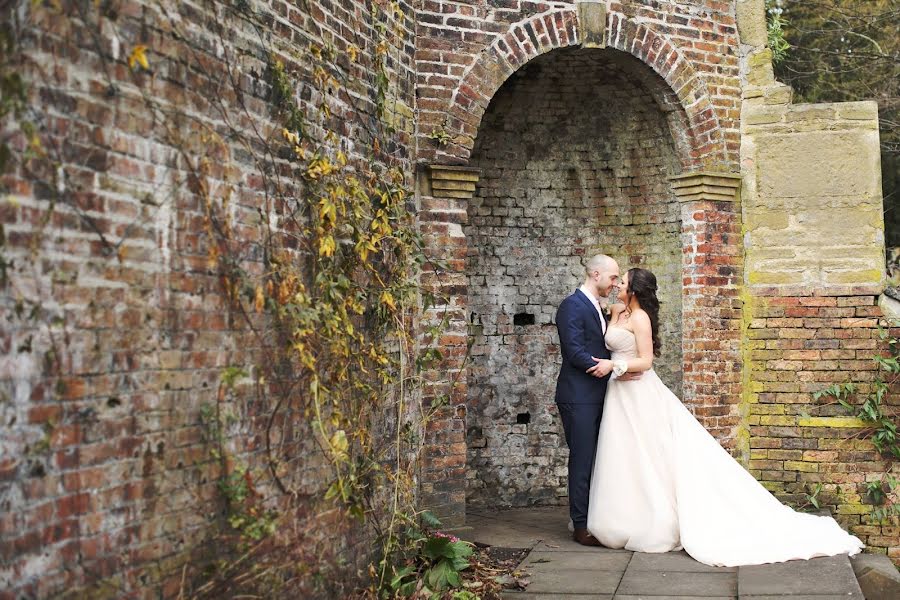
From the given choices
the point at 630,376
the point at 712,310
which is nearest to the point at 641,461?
the point at 630,376

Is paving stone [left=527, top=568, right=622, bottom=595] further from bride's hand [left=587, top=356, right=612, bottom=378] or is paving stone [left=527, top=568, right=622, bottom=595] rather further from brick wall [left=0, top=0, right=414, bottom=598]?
brick wall [left=0, top=0, right=414, bottom=598]

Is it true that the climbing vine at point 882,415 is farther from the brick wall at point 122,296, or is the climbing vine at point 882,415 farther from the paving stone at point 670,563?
the brick wall at point 122,296

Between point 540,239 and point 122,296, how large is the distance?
5.56 m

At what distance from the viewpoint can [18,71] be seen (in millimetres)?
2926

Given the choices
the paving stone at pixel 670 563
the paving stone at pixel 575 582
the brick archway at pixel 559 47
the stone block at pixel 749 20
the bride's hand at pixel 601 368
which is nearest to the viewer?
the paving stone at pixel 575 582

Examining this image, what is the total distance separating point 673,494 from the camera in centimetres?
635

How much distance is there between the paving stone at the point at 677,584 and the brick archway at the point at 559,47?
2.93 m

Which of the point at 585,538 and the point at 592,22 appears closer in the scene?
the point at 585,538

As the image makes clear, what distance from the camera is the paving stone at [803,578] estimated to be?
5090mm

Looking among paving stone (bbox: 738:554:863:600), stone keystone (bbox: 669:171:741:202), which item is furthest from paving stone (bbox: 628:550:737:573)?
stone keystone (bbox: 669:171:741:202)

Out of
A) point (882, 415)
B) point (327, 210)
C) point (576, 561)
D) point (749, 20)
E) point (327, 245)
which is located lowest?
point (576, 561)

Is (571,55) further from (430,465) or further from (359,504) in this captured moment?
(359,504)

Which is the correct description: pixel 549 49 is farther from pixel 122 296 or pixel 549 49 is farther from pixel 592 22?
pixel 122 296

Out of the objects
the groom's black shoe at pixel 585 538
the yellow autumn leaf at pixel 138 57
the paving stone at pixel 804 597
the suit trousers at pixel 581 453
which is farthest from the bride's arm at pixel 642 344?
the yellow autumn leaf at pixel 138 57
